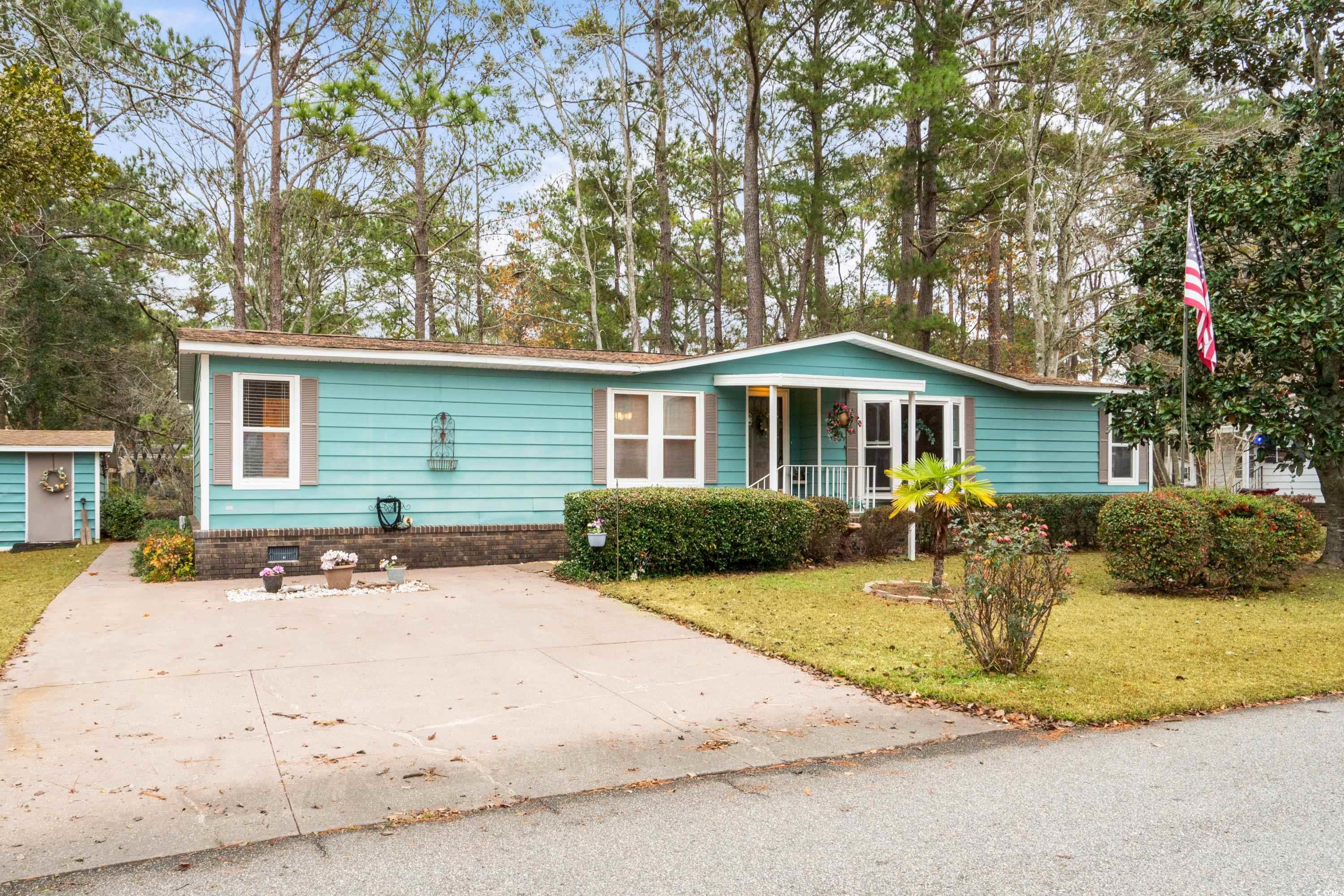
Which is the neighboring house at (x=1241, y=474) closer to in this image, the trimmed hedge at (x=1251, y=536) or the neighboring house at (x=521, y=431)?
the neighboring house at (x=521, y=431)

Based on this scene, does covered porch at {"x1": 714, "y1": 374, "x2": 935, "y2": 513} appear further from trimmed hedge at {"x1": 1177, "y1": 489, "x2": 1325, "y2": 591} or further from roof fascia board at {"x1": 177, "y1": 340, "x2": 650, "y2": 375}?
trimmed hedge at {"x1": 1177, "y1": 489, "x2": 1325, "y2": 591}

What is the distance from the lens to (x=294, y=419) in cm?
1123

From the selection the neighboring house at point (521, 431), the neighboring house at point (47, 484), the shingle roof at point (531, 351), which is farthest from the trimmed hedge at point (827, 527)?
the neighboring house at point (47, 484)

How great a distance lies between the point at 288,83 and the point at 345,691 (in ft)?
59.6

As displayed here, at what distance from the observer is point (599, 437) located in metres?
13.0

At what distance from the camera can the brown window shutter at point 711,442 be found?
44.3 feet

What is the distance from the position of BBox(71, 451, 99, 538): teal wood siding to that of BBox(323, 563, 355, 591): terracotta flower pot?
35.1ft

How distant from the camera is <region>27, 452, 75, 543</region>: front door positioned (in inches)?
674

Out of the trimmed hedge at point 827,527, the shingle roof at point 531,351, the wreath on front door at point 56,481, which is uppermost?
the shingle roof at point 531,351

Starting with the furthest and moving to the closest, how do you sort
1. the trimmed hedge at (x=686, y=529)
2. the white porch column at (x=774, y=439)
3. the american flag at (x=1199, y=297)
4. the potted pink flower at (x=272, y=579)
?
the white porch column at (x=774, y=439) < the trimmed hedge at (x=686, y=529) < the american flag at (x=1199, y=297) < the potted pink flower at (x=272, y=579)

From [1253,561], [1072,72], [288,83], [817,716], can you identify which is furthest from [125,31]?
[1253,561]

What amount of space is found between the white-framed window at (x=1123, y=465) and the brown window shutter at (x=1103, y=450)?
0.09 m

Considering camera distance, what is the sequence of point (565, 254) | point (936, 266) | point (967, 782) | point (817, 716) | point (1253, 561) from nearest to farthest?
point (967, 782)
point (817, 716)
point (1253, 561)
point (936, 266)
point (565, 254)

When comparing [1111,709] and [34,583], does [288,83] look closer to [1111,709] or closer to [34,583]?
[34,583]
